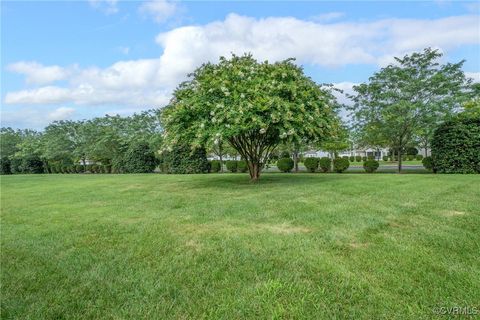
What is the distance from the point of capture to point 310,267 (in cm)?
310

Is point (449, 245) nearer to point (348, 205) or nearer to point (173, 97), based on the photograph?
point (348, 205)

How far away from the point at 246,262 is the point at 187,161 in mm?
16664

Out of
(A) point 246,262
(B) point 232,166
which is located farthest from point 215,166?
(A) point 246,262

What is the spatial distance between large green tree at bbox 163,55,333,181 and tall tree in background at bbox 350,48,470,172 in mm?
6965

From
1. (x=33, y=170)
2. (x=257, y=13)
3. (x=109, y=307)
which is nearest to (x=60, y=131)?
(x=33, y=170)

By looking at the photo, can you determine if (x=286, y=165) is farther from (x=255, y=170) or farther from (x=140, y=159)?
(x=140, y=159)

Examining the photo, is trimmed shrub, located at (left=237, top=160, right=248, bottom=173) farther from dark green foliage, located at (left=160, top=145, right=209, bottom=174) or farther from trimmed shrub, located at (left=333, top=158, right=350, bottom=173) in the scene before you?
trimmed shrub, located at (left=333, top=158, right=350, bottom=173)

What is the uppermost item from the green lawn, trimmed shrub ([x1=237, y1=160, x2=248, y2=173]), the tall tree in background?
the tall tree in background

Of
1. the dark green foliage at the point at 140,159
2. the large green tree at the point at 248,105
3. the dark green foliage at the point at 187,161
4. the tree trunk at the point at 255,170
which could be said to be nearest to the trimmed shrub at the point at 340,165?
the dark green foliage at the point at 187,161

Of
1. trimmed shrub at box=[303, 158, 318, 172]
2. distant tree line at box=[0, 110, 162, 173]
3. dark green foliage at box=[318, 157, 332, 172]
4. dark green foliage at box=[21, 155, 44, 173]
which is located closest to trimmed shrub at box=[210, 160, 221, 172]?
distant tree line at box=[0, 110, 162, 173]

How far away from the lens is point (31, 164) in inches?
1137

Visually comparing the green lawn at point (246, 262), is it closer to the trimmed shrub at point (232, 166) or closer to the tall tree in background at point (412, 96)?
the tall tree in background at point (412, 96)

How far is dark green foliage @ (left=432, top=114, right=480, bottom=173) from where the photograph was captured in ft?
45.4

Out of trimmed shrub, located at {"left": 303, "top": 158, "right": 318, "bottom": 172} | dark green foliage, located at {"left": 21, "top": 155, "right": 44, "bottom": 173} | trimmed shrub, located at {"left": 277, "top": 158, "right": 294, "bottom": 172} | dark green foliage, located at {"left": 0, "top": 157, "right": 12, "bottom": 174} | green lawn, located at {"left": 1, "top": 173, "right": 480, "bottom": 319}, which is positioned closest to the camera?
green lawn, located at {"left": 1, "top": 173, "right": 480, "bottom": 319}
